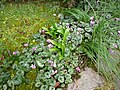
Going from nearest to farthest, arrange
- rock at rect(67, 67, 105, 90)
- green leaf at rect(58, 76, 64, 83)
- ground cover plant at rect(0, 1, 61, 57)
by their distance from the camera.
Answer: green leaf at rect(58, 76, 64, 83), rock at rect(67, 67, 105, 90), ground cover plant at rect(0, 1, 61, 57)

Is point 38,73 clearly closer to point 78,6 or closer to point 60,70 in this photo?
point 60,70

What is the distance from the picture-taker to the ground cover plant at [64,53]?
287cm

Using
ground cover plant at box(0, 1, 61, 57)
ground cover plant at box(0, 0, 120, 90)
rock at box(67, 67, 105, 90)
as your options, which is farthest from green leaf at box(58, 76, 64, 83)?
ground cover plant at box(0, 1, 61, 57)

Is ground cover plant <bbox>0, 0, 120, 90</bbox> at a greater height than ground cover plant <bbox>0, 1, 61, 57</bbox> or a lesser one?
lesser

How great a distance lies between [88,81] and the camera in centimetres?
307

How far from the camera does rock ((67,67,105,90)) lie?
9.80 feet

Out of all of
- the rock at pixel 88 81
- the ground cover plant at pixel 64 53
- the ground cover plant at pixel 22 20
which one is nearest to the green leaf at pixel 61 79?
the ground cover plant at pixel 64 53

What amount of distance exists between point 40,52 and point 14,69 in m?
0.38

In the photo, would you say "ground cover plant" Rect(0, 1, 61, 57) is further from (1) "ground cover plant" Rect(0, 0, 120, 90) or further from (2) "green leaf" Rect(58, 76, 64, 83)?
(2) "green leaf" Rect(58, 76, 64, 83)

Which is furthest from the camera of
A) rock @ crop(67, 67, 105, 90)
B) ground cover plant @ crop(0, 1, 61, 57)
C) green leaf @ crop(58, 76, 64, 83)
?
ground cover plant @ crop(0, 1, 61, 57)

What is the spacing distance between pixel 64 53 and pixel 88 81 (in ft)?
1.45

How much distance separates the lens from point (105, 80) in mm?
→ 3135

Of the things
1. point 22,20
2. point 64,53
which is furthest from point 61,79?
point 22,20

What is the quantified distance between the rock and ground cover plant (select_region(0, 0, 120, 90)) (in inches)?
2.7
